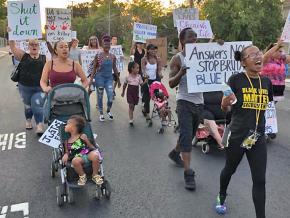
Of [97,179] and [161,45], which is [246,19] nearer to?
[161,45]

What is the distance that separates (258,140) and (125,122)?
560cm

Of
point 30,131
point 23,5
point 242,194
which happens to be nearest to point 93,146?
point 242,194

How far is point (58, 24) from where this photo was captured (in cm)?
1163

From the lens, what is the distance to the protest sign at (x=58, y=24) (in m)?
11.4

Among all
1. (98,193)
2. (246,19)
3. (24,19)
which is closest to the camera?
(98,193)

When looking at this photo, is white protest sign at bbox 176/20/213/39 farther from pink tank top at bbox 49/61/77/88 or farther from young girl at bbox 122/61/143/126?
pink tank top at bbox 49/61/77/88

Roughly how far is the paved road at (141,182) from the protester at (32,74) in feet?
1.95

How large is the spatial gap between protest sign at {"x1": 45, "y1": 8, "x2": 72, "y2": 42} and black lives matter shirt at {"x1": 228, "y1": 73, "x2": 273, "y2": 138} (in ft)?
26.2

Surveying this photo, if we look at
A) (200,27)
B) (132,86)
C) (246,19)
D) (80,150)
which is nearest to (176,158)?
(80,150)

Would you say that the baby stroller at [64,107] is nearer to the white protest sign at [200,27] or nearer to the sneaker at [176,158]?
the sneaker at [176,158]

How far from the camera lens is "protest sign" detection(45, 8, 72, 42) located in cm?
1139

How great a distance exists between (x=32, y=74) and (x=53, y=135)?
293cm

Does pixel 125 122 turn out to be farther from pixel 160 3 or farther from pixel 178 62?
pixel 160 3

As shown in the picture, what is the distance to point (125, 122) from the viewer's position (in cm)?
956
